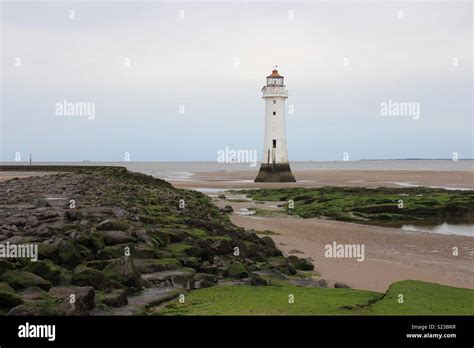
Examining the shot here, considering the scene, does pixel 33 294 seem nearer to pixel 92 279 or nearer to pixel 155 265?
pixel 92 279

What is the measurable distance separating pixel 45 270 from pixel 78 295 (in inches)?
53.0

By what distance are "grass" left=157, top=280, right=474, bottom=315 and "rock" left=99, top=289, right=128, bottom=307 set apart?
479mm

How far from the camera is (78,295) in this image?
5.77 meters

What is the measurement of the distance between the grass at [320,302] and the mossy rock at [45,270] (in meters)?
1.68

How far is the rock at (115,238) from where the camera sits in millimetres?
9180

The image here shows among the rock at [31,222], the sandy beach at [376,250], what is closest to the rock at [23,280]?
the rock at [31,222]

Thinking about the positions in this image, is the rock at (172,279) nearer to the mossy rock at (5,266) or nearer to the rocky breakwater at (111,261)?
the rocky breakwater at (111,261)

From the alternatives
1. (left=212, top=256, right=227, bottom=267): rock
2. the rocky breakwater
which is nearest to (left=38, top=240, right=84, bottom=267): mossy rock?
the rocky breakwater

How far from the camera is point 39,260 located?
7191mm

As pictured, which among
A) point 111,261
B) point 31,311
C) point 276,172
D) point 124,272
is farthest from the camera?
point 276,172

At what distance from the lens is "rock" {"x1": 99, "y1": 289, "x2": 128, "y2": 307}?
237 inches

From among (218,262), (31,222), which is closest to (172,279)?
(218,262)
